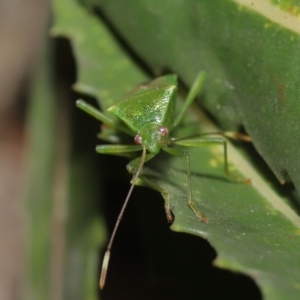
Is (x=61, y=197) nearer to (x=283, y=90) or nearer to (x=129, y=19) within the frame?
(x=129, y=19)

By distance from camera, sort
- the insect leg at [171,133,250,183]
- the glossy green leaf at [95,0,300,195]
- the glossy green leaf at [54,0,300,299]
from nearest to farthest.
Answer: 1. the glossy green leaf at [54,0,300,299]
2. the glossy green leaf at [95,0,300,195]
3. the insect leg at [171,133,250,183]

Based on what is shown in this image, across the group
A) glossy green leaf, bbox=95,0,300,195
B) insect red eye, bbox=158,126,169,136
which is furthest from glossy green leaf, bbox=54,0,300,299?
insect red eye, bbox=158,126,169,136

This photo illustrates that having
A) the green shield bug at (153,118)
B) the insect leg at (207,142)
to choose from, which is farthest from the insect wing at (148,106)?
the insect leg at (207,142)

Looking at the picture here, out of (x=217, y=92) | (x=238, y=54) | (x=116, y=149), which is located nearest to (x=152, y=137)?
(x=116, y=149)

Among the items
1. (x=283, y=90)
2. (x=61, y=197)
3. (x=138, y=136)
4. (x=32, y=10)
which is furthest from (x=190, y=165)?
(x=32, y=10)

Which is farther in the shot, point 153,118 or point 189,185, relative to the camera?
point 153,118

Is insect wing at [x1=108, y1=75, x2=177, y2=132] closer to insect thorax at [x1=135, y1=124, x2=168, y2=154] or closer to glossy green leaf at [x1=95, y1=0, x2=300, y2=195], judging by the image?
insect thorax at [x1=135, y1=124, x2=168, y2=154]

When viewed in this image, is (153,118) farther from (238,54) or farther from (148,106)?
(238,54)
